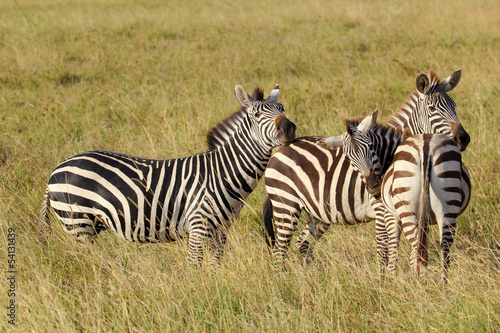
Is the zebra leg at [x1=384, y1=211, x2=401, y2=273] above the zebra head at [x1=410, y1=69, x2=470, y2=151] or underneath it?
underneath

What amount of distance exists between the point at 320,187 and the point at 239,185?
680 mm

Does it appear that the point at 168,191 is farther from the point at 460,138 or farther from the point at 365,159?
the point at 460,138

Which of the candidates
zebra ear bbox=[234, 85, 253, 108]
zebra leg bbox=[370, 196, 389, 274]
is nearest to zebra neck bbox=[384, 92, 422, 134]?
zebra leg bbox=[370, 196, 389, 274]

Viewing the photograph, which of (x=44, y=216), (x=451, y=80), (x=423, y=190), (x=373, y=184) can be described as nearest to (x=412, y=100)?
(x=451, y=80)

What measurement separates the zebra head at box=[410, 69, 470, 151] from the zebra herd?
4 cm

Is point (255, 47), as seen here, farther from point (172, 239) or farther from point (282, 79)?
point (172, 239)

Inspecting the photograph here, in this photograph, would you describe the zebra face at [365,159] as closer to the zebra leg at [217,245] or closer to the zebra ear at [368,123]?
the zebra ear at [368,123]

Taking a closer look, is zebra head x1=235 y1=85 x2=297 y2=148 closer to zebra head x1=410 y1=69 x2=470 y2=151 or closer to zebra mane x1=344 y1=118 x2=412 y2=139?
zebra mane x1=344 y1=118 x2=412 y2=139

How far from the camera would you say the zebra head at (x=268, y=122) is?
4152mm

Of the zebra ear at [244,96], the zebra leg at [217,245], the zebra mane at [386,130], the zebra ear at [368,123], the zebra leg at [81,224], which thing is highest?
the zebra ear at [244,96]

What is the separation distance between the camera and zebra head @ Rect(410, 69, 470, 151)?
183 inches

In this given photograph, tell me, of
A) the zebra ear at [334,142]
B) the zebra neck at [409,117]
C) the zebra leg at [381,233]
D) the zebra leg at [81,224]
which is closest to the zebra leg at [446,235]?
the zebra leg at [381,233]

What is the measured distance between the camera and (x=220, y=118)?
7.67 meters

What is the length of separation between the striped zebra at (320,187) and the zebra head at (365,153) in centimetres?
23
